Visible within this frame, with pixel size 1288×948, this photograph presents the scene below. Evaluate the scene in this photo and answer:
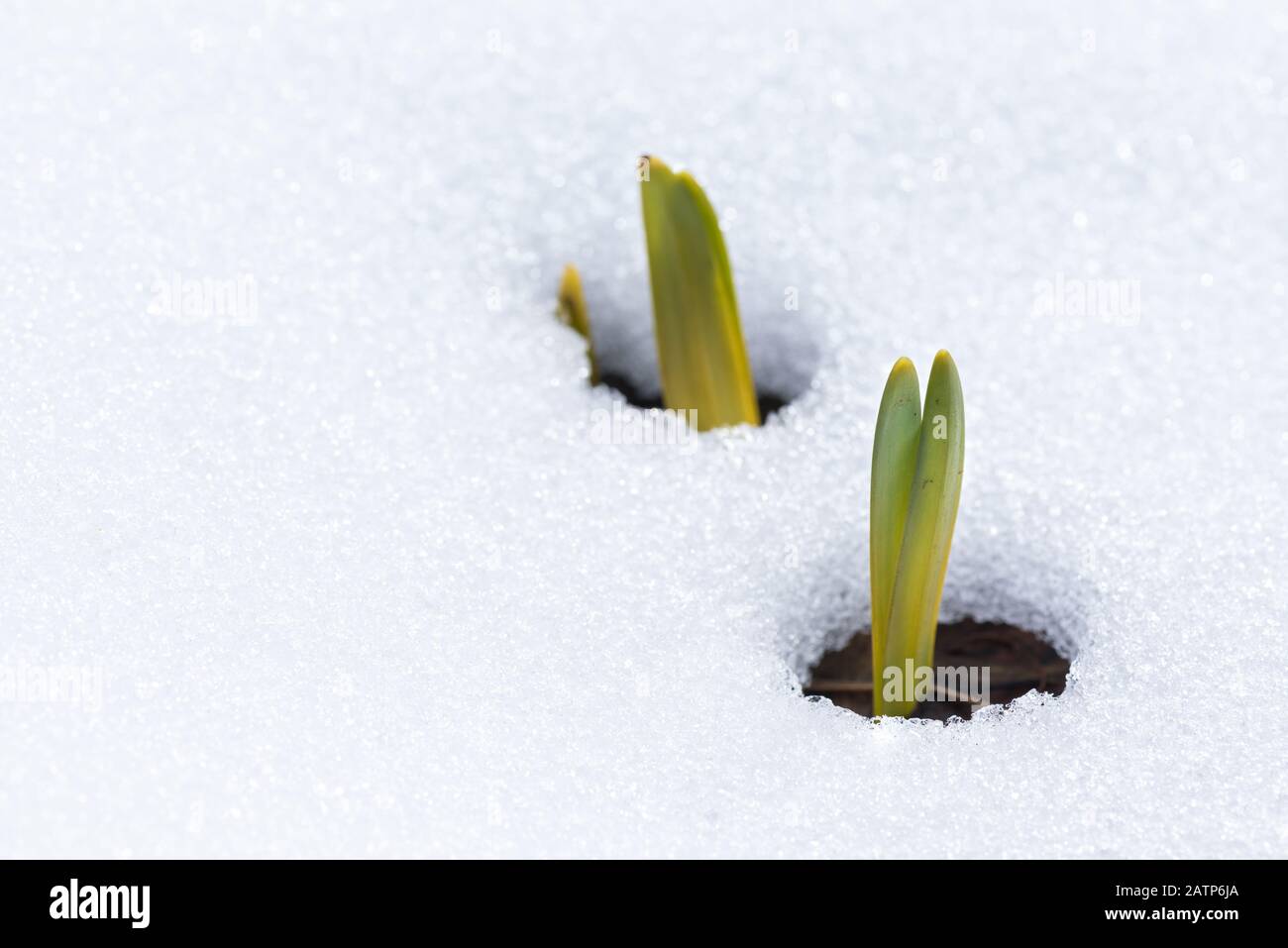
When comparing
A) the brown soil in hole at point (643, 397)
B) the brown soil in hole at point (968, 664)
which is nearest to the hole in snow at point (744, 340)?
the brown soil in hole at point (643, 397)

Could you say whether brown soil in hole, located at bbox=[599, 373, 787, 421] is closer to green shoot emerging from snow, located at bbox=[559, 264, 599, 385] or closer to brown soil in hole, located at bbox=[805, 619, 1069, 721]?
green shoot emerging from snow, located at bbox=[559, 264, 599, 385]

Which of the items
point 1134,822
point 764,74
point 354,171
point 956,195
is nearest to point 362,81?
point 354,171

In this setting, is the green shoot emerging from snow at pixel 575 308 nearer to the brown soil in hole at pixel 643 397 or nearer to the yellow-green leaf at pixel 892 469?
the brown soil in hole at pixel 643 397

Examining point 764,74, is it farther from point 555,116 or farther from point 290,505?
point 290,505

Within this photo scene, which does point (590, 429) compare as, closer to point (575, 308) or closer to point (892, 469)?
point (575, 308)

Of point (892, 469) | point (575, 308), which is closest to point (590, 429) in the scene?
point (575, 308)

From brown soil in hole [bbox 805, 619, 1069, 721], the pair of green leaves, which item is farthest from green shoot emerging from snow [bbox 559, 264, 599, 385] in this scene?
brown soil in hole [bbox 805, 619, 1069, 721]

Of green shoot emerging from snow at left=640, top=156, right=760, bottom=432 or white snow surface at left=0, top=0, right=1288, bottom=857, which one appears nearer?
white snow surface at left=0, top=0, right=1288, bottom=857
